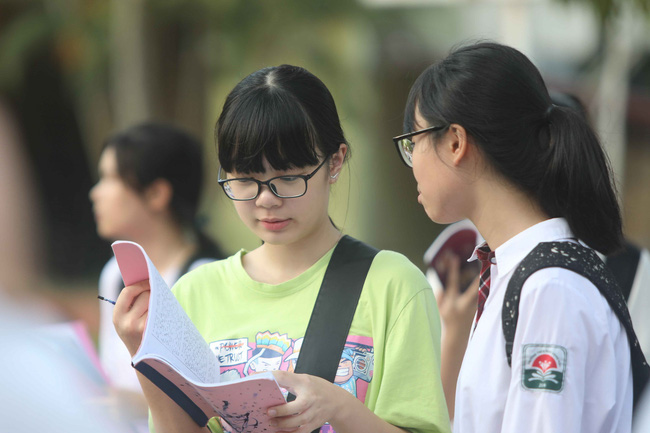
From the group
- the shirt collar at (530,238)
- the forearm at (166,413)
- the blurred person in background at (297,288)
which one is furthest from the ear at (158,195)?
the shirt collar at (530,238)

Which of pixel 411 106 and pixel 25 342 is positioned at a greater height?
pixel 411 106

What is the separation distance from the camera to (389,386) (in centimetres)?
194

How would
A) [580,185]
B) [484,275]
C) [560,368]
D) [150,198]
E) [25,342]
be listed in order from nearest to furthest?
[25,342]
[560,368]
[580,185]
[484,275]
[150,198]

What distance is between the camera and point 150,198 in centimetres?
361

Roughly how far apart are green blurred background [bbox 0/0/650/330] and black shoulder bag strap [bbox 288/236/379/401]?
14.7 feet

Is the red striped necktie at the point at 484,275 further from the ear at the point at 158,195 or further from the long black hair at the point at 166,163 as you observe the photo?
the ear at the point at 158,195

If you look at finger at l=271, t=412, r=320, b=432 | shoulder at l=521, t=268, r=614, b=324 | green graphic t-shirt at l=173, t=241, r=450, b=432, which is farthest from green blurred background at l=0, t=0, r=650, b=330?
shoulder at l=521, t=268, r=614, b=324

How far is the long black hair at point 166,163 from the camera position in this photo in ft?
11.8

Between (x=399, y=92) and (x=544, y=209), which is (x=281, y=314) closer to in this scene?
(x=544, y=209)

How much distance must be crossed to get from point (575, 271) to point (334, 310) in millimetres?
623

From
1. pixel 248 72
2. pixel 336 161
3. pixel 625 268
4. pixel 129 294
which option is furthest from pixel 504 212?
pixel 248 72

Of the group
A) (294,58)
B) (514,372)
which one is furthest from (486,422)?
(294,58)

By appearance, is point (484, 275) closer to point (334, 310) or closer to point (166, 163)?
point (334, 310)

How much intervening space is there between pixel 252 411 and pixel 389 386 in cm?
37
